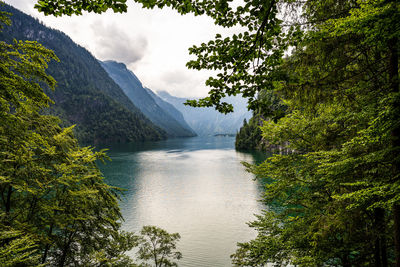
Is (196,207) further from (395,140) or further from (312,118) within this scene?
(395,140)

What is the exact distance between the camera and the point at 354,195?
3.98 metres

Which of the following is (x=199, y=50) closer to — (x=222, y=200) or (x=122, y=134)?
(x=222, y=200)

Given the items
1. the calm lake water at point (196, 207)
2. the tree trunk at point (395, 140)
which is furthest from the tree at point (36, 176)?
the calm lake water at point (196, 207)

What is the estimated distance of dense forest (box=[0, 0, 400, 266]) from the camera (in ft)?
10.5

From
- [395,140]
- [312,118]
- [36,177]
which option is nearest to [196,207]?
[36,177]

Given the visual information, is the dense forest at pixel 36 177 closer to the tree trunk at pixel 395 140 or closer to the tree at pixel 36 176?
the tree at pixel 36 176

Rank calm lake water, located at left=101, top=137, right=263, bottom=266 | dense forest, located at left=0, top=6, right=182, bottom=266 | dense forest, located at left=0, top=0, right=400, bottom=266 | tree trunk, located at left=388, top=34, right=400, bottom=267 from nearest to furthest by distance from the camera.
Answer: dense forest, located at left=0, top=0, right=400, bottom=266 < tree trunk, located at left=388, top=34, right=400, bottom=267 < dense forest, located at left=0, top=6, right=182, bottom=266 < calm lake water, located at left=101, top=137, right=263, bottom=266

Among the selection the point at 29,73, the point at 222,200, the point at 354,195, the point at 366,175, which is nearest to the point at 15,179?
the point at 29,73

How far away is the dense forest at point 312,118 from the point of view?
320 centimetres

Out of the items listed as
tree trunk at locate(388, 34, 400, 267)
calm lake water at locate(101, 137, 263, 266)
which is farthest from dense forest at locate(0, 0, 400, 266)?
calm lake water at locate(101, 137, 263, 266)

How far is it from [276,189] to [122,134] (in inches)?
7547

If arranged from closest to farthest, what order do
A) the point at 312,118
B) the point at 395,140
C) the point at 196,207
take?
the point at 395,140
the point at 312,118
the point at 196,207

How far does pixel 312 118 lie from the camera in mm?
7430

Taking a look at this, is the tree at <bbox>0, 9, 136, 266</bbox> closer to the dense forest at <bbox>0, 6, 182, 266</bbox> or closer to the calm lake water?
the dense forest at <bbox>0, 6, 182, 266</bbox>
